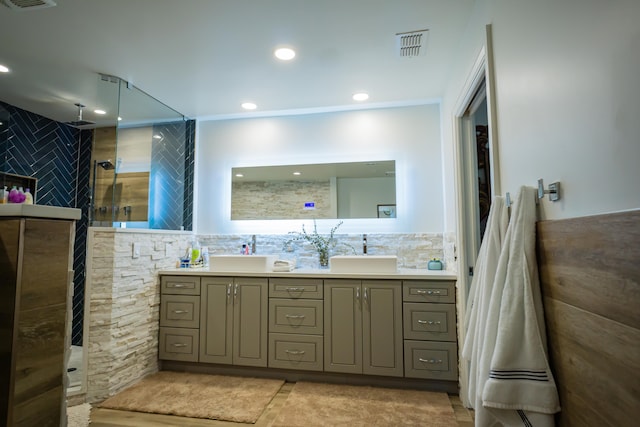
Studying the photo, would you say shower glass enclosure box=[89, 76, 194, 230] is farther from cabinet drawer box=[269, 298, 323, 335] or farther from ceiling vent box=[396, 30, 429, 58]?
ceiling vent box=[396, 30, 429, 58]

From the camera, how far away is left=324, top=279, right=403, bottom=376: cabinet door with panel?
2666 mm

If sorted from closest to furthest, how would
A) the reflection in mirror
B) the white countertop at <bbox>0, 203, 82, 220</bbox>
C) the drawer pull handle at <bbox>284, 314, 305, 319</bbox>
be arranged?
the white countertop at <bbox>0, 203, 82, 220</bbox>, the drawer pull handle at <bbox>284, 314, 305, 319</bbox>, the reflection in mirror

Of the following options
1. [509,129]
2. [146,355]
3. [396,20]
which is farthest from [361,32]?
[146,355]

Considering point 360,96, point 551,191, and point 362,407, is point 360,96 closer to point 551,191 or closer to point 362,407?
point 551,191

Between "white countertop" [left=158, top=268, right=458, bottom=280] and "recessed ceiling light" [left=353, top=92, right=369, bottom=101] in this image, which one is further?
"recessed ceiling light" [left=353, top=92, right=369, bottom=101]

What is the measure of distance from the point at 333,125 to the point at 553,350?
2.86 m

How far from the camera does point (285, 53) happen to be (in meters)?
2.44

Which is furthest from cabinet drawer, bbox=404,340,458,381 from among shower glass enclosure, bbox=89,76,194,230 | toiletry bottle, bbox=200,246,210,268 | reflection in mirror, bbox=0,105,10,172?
reflection in mirror, bbox=0,105,10,172

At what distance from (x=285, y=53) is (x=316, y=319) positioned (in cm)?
209

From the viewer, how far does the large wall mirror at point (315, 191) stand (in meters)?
3.37

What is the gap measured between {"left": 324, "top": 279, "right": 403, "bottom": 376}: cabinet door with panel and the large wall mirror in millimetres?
886

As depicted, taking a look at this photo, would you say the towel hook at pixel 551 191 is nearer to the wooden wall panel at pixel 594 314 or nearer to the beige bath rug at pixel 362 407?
the wooden wall panel at pixel 594 314

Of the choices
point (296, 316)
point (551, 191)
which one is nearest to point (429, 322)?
point (296, 316)

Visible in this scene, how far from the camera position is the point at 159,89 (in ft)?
9.99
